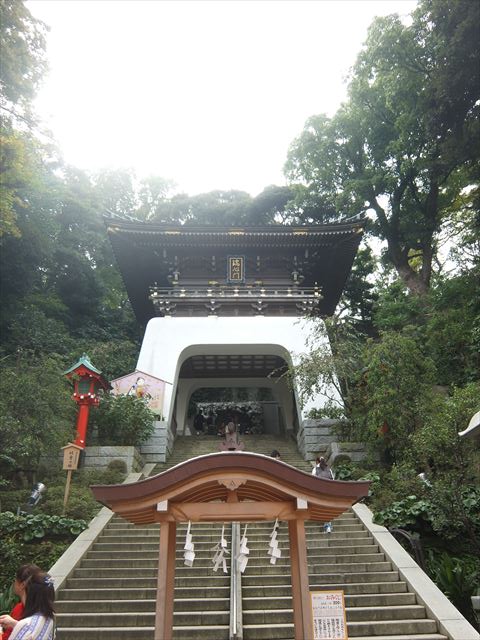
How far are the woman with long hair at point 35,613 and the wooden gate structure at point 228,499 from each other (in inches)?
34.6

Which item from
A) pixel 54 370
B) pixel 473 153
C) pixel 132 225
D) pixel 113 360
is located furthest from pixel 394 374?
pixel 113 360

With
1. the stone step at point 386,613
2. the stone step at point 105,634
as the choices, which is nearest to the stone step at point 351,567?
the stone step at point 386,613

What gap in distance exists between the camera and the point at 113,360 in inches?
729

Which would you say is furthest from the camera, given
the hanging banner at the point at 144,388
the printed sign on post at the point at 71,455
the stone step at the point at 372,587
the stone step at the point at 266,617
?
the hanging banner at the point at 144,388

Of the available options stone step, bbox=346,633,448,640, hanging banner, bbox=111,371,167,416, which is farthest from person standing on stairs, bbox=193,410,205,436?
stone step, bbox=346,633,448,640

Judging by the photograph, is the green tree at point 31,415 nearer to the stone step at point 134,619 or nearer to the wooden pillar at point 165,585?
the stone step at point 134,619

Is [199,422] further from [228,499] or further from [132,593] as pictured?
[228,499]

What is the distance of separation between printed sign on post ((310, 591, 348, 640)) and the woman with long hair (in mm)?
2309

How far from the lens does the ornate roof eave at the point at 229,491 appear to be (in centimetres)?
422

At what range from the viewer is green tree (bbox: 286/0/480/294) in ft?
37.6

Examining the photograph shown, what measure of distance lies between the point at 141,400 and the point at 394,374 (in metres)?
6.58

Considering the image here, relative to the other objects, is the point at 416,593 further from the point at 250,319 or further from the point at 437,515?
the point at 250,319

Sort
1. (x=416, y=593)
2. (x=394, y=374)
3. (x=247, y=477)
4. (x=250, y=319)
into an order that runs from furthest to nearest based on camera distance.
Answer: (x=250, y=319)
(x=394, y=374)
(x=416, y=593)
(x=247, y=477)

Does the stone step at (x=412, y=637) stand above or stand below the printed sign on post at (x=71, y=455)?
below
